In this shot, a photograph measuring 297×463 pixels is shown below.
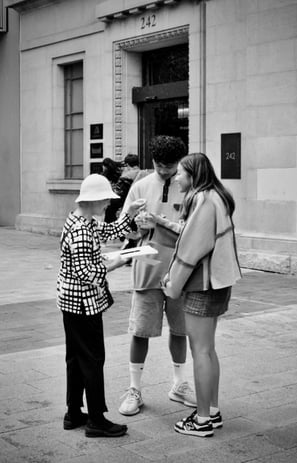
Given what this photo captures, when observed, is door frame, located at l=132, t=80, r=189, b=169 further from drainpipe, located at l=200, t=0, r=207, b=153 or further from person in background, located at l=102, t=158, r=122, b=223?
person in background, located at l=102, t=158, r=122, b=223

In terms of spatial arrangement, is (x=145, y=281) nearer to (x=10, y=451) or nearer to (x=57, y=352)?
(x=10, y=451)

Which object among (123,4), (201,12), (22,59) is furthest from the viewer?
(22,59)

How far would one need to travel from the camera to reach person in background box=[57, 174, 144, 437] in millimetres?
4973

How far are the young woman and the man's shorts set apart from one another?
1.60 ft

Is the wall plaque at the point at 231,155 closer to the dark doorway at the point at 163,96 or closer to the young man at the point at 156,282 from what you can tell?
the dark doorway at the point at 163,96

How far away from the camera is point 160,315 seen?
5.63 metres

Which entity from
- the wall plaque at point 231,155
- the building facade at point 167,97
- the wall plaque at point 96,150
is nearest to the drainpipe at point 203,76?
the building facade at point 167,97

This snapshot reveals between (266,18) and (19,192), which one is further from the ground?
(266,18)

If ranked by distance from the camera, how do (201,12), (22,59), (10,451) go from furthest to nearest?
(22,59)
(201,12)
(10,451)

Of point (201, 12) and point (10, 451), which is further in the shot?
point (201, 12)

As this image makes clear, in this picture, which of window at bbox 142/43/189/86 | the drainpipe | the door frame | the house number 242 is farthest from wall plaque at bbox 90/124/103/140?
the drainpipe

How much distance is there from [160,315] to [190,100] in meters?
9.21

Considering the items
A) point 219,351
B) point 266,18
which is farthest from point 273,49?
point 219,351

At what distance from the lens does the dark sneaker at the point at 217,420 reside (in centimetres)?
517
